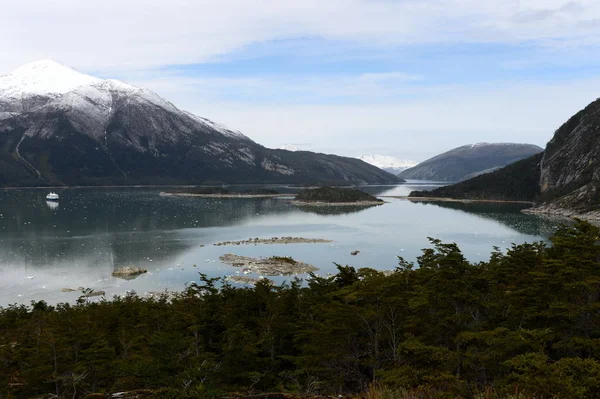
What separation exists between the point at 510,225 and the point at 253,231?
7545cm

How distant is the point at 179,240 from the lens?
325 feet

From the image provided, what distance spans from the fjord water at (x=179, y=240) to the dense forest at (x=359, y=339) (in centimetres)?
3323

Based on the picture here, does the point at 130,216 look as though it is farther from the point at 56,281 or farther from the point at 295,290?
the point at 295,290

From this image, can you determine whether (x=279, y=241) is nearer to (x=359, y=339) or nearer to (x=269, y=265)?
(x=269, y=265)

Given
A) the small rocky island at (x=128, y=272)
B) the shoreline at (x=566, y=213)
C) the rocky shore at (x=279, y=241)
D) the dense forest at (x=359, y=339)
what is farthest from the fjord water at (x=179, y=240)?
the dense forest at (x=359, y=339)

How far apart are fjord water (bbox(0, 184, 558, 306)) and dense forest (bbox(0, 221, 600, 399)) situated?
33227 millimetres

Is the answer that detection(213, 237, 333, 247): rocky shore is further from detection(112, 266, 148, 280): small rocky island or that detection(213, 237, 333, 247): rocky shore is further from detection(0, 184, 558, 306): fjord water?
detection(112, 266, 148, 280): small rocky island

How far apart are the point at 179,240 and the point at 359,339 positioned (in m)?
81.0

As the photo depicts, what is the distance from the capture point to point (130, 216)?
143000 millimetres

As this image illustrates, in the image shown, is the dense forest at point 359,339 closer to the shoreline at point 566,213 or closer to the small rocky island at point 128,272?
the small rocky island at point 128,272

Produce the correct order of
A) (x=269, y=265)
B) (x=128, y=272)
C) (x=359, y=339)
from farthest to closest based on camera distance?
(x=269, y=265), (x=128, y=272), (x=359, y=339)

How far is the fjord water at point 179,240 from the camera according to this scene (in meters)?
63.8

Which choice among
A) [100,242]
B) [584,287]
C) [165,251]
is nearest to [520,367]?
[584,287]

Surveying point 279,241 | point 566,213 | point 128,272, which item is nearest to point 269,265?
point 128,272
